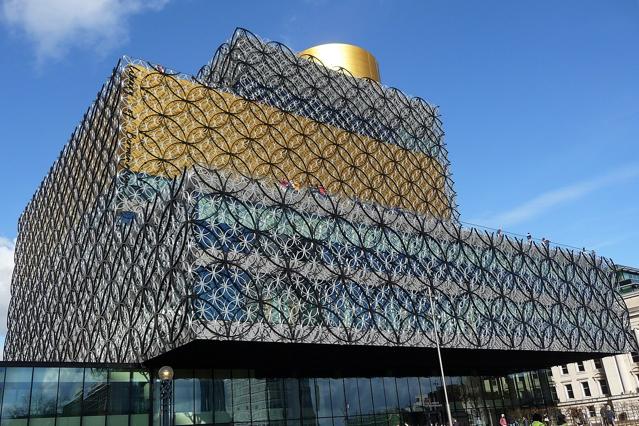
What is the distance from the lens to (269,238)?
36.2 metres

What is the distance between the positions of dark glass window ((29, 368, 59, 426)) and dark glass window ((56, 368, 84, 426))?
324 mm

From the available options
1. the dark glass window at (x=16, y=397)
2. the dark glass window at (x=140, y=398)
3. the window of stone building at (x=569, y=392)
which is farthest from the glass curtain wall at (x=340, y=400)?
the window of stone building at (x=569, y=392)

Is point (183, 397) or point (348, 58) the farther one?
point (348, 58)

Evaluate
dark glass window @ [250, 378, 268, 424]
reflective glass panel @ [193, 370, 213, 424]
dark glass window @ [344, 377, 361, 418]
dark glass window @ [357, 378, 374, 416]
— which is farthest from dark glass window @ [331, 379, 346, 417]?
reflective glass panel @ [193, 370, 213, 424]

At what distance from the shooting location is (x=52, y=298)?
57.0 meters

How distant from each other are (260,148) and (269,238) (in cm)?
1856

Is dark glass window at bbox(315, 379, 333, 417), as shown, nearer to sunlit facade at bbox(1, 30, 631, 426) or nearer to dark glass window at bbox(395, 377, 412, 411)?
sunlit facade at bbox(1, 30, 631, 426)

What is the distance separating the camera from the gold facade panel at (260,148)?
4697cm

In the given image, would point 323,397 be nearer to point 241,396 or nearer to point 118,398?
point 241,396

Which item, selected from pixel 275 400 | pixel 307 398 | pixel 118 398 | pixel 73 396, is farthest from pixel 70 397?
pixel 307 398

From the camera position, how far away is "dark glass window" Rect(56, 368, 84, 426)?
107 ft

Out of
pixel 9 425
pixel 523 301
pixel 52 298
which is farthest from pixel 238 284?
pixel 52 298

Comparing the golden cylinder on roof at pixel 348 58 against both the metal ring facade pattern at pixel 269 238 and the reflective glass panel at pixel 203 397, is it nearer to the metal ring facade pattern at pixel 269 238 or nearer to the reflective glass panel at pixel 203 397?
the metal ring facade pattern at pixel 269 238

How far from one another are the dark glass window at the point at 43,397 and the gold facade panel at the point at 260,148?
57.9 feet
